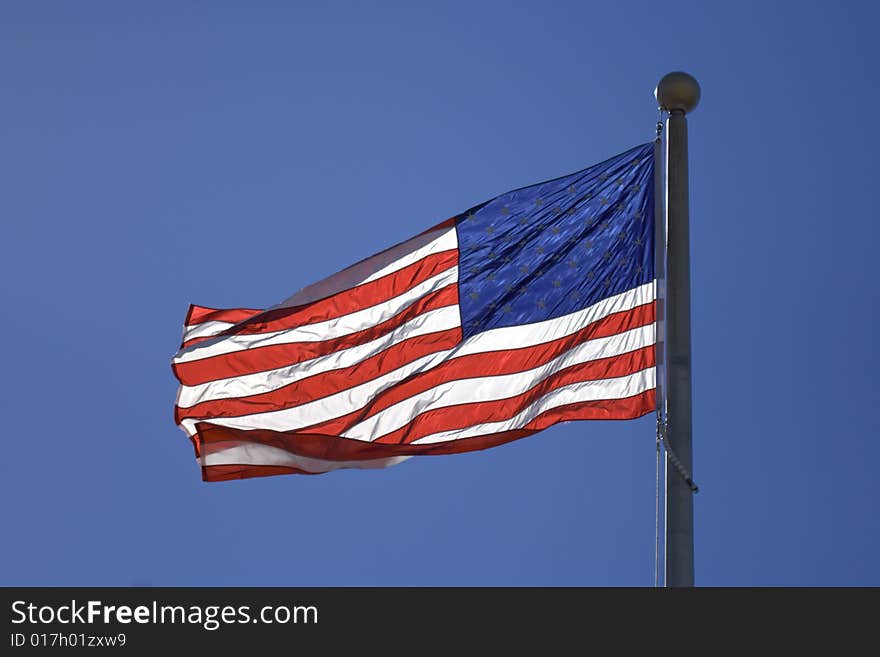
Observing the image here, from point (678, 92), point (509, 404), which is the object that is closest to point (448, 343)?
point (509, 404)

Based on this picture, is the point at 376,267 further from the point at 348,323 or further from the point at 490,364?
the point at 490,364

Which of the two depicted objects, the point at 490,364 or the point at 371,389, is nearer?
the point at 490,364

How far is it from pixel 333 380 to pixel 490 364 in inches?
59.1

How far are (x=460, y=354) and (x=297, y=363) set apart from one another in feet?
5.13

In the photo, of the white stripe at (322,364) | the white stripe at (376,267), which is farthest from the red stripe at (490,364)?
the white stripe at (376,267)

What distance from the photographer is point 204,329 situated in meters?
14.6

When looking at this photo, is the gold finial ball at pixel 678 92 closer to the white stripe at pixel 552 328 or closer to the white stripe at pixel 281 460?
the white stripe at pixel 552 328

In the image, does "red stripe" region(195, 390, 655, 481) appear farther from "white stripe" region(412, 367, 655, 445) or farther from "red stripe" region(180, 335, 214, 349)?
"red stripe" region(180, 335, 214, 349)

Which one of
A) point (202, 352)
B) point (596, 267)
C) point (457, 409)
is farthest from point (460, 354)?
point (202, 352)

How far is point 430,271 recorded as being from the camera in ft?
47.8
